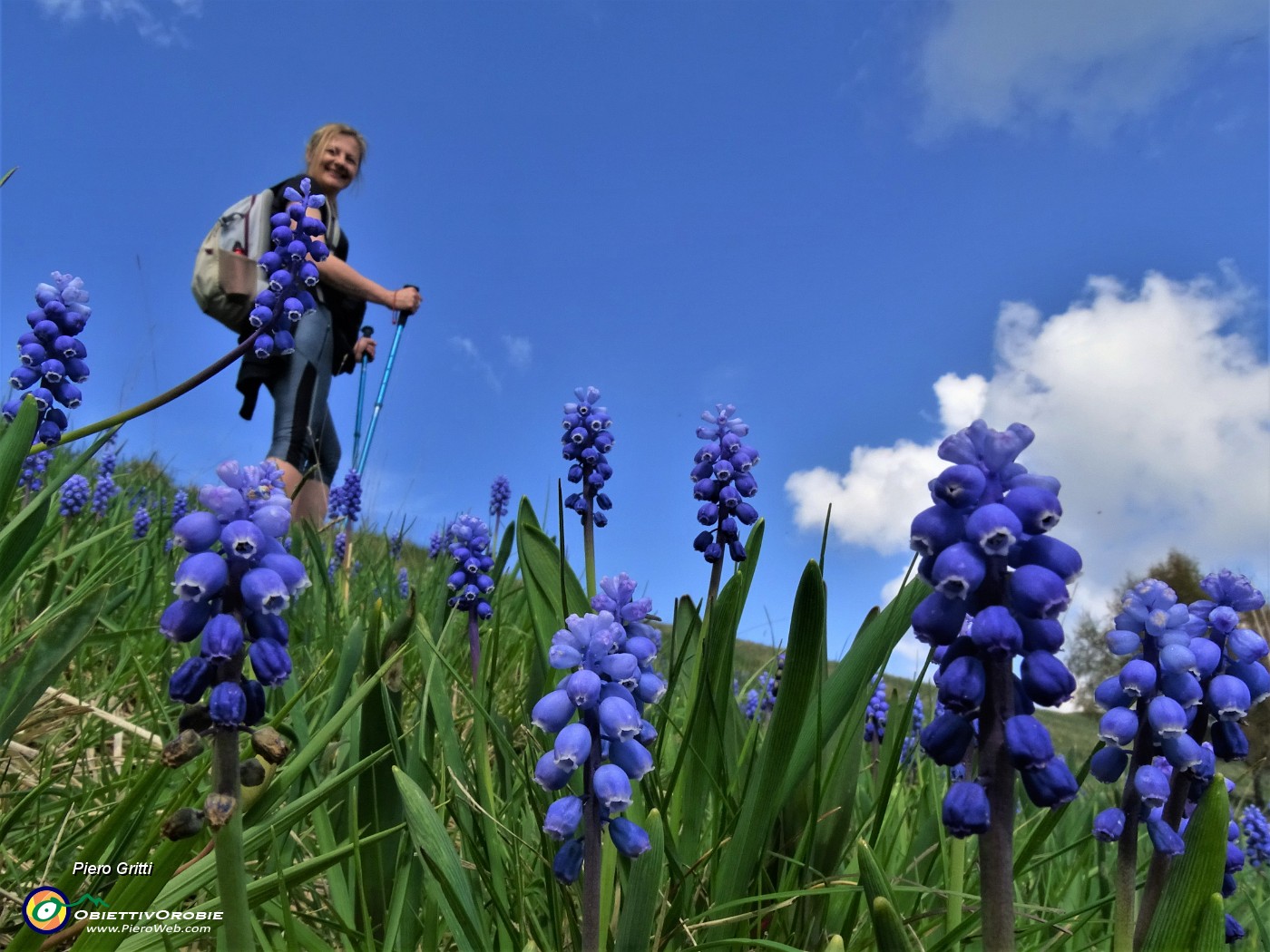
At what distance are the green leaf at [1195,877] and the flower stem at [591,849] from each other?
1.14 m

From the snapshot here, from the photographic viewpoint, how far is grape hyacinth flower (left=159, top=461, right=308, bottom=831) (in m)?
1.65

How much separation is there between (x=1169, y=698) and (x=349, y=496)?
1075cm

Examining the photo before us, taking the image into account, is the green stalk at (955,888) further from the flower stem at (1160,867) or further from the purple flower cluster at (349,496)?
the purple flower cluster at (349,496)

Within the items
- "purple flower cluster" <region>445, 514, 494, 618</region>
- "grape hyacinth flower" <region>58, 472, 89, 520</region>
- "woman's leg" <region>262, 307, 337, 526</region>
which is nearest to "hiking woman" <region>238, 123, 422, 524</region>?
"woman's leg" <region>262, 307, 337, 526</region>

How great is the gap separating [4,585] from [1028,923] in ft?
11.8

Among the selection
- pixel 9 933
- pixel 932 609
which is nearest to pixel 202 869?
pixel 9 933

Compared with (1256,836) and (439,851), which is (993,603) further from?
(1256,836)

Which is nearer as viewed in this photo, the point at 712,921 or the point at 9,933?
the point at 712,921

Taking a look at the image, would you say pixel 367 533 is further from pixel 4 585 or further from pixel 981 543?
pixel 981 543

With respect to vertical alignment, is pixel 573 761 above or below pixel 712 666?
below

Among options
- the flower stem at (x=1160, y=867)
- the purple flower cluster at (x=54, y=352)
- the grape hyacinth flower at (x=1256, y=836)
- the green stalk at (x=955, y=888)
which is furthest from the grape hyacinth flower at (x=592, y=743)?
the grape hyacinth flower at (x=1256, y=836)

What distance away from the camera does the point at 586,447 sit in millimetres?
4422

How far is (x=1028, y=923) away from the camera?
2.99m

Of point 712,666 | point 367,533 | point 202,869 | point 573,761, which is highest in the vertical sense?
point 367,533
